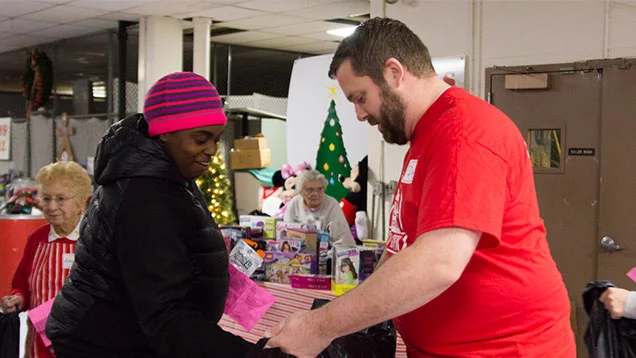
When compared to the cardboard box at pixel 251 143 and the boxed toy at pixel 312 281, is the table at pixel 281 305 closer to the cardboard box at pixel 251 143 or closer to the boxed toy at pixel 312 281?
the boxed toy at pixel 312 281

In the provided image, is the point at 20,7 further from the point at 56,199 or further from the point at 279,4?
the point at 56,199

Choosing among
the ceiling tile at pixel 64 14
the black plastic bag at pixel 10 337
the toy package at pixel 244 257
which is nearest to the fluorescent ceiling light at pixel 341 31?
the ceiling tile at pixel 64 14

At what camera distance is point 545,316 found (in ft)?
Result: 4.99

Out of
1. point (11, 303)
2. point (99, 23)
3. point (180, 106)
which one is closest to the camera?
point (180, 106)

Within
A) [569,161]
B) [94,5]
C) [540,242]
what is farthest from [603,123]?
[94,5]

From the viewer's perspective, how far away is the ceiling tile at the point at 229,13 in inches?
316

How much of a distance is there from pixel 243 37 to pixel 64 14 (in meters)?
2.44

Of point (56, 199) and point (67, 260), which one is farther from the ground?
point (56, 199)

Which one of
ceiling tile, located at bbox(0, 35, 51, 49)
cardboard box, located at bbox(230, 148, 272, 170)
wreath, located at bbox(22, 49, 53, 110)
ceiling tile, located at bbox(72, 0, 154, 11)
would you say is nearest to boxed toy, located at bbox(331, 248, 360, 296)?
ceiling tile, located at bbox(72, 0, 154, 11)

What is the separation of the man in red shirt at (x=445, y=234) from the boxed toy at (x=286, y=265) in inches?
110

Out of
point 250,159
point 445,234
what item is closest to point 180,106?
point 445,234

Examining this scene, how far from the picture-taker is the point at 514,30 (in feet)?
18.6

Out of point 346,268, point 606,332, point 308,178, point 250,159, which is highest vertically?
point 250,159

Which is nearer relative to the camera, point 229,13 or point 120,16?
point 229,13
